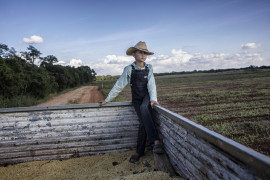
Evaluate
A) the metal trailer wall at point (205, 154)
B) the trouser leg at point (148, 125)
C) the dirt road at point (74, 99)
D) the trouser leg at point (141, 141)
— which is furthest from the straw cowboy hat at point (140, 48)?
the dirt road at point (74, 99)

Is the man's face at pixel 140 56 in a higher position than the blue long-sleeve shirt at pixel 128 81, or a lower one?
higher

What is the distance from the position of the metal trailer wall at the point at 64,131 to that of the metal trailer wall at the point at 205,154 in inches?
40.0

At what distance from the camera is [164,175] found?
8.18ft

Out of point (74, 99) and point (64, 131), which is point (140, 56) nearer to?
point (64, 131)

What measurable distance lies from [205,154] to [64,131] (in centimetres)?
273

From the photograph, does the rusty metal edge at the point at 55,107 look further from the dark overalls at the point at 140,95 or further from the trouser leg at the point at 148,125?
the trouser leg at the point at 148,125

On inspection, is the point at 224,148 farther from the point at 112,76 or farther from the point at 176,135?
the point at 112,76

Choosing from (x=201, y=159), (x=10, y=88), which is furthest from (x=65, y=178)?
(x=10, y=88)

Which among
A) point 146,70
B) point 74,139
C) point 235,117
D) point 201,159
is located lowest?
point 235,117

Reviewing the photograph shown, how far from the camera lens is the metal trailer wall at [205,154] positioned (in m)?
1.19

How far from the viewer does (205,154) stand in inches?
70.1

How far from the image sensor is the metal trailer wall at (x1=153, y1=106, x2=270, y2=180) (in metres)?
1.19

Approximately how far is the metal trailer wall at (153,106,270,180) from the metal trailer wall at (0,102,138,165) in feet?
3.33

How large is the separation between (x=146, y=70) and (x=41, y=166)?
2.56m
